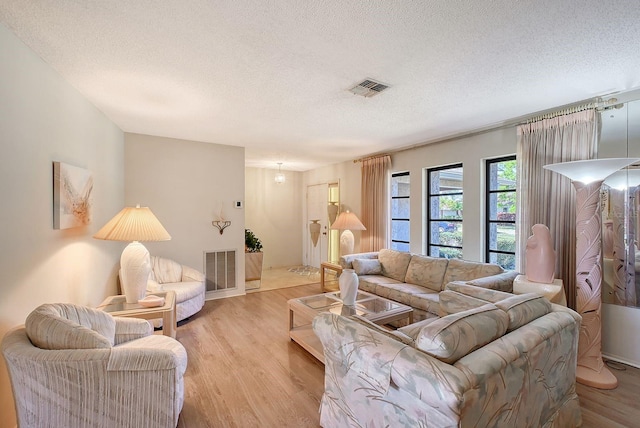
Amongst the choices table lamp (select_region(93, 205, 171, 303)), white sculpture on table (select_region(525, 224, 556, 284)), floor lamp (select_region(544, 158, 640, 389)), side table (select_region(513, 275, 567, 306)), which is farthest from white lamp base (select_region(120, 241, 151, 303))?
floor lamp (select_region(544, 158, 640, 389))

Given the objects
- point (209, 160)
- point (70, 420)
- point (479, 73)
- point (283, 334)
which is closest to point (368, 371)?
point (70, 420)

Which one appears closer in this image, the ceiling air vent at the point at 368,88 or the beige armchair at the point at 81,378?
the beige armchair at the point at 81,378

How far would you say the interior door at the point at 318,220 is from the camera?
6.67 metres

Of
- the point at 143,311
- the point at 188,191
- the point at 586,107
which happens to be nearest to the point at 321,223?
the point at 188,191

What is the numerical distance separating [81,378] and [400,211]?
451 cm

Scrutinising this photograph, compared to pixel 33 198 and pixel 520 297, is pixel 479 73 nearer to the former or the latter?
pixel 520 297

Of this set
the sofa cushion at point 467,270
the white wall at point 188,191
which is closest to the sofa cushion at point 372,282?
the sofa cushion at point 467,270

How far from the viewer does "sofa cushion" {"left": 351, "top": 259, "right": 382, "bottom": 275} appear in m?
4.32

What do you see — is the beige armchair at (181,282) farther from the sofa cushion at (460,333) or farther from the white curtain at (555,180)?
the white curtain at (555,180)

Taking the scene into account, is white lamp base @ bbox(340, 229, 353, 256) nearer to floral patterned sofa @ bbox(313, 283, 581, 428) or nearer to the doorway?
the doorway

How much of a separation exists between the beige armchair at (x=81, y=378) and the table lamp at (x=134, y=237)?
928 millimetres

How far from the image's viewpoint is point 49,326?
1527 mm

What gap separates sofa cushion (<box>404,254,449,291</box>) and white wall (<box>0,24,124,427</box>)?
12.0ft

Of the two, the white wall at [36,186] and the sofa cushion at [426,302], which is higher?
the white wall at [36,186]
